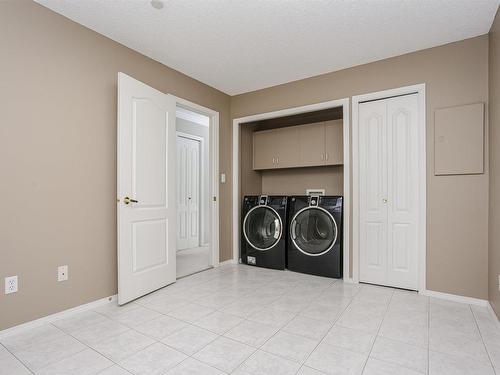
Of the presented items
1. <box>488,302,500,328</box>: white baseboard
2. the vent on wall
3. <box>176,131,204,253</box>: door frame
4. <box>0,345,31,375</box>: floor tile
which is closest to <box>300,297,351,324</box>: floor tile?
<box>488,302,500,328</box>: white baseboard

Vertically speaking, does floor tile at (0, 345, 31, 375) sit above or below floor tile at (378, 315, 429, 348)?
below

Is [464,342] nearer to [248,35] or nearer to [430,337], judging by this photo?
[430,337]

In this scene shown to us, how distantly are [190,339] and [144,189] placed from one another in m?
1.37

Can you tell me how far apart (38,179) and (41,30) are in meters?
1.09

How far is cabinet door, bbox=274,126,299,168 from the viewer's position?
3.89m

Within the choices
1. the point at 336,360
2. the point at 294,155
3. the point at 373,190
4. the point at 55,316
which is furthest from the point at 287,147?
the point at 55,316

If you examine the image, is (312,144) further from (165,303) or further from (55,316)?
(55,316)

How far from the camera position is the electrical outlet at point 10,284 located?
1886mm

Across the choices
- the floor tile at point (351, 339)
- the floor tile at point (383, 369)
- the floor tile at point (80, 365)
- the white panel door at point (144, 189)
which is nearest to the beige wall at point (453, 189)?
the floor tile at point (351, 339)

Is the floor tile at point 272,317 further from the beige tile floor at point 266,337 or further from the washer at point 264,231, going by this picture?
the washer at point 264,231

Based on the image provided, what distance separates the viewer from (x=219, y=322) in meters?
2.10

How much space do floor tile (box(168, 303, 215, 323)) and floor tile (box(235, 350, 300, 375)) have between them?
67 centimetres

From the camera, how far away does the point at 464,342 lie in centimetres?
181

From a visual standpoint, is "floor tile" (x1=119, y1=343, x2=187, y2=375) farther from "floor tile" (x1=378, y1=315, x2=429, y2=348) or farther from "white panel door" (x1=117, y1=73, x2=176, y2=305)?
"floor tile" (x1=378, y1=315, x2=429, y2=348)
